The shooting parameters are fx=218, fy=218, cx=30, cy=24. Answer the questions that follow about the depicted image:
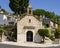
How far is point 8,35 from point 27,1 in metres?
21.4

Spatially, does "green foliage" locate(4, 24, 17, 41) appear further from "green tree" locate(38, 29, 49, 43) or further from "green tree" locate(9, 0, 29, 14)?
"green tree" locate(9, 0, 29, 14)

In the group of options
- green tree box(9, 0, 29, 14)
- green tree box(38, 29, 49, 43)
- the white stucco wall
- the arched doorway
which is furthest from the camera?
green tree box(9, 0, 29, 14)

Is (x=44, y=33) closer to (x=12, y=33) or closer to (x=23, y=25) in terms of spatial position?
(x=23, y=25)

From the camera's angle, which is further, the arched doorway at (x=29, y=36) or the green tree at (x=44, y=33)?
the arched doorway at (x=29, y=36)

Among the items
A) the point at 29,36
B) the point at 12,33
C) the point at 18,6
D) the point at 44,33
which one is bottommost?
the point at 29,36

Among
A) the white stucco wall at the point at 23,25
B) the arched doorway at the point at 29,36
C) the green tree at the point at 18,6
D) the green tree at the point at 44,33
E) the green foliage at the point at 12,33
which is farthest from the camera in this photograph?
the green tree at the point at 18,6

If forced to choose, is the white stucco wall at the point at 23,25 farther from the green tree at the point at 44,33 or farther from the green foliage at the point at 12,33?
the green tree at the point at 44,33

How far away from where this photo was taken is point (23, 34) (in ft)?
150

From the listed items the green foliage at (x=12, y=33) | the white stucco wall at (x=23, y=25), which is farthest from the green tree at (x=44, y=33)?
the green foliage at (x=12, y=33)

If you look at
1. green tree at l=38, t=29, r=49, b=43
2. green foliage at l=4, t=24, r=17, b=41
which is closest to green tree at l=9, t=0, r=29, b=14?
green foliage at l=4, t=24, r=17, b=41

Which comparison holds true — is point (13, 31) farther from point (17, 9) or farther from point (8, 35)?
point (17, 9)

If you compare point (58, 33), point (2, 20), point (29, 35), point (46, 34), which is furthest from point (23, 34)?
point (2, 20)

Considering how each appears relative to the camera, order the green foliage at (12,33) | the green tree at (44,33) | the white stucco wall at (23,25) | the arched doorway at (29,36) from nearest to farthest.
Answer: the green tree at (44,33), the white stucco wall at (23,25), the arched doorway at (29,36), the green foliage at (12,33)

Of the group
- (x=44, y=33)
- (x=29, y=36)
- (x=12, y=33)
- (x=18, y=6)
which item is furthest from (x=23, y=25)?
(x=18, y=6)
